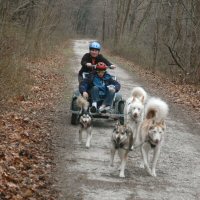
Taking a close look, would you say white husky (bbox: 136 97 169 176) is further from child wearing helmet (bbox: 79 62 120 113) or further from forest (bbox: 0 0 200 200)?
child wearing helmet (bbox: 79 62 120 113)

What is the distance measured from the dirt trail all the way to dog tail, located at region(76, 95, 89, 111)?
53 centimetres

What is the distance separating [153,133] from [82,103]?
303cm

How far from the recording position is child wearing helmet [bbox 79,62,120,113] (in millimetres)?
10898

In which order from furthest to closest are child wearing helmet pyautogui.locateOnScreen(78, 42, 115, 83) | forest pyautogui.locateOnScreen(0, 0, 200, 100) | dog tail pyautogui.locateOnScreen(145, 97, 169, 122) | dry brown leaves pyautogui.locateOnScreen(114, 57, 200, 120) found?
dry brown leaves pyautogui.locateOnScreen(114, 57, 200, 120) → forest pyautogui.locateOnScreen(0, 0, 200, 100) → child wearing helmet pyautogui.locateOnScreen(78, 42, 115, 83) → dog tail pyautogui.locateOnScreen(145, 97, 169, 122)

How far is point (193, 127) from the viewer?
41.5ft

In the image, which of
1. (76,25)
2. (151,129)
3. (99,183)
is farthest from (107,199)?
(76,25)

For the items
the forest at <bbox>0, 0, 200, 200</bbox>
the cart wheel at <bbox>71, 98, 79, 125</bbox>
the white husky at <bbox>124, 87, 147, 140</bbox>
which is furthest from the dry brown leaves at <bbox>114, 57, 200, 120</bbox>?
the white husky at <bbox>124, 87, 147, 140</bbox>

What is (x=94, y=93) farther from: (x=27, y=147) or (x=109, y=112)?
Answer: (x=27, y=147)

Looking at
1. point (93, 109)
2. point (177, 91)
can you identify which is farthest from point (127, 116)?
point (177, 91)

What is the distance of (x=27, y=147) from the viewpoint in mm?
8766

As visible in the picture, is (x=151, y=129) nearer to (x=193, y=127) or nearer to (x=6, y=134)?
(x=6, y=134)

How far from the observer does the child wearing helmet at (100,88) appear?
35.8ft

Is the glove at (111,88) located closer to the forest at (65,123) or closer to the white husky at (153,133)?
the forest at (65,123)

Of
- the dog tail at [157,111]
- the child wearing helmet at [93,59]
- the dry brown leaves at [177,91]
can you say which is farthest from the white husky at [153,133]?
the dry brown leaves at [177,91]
